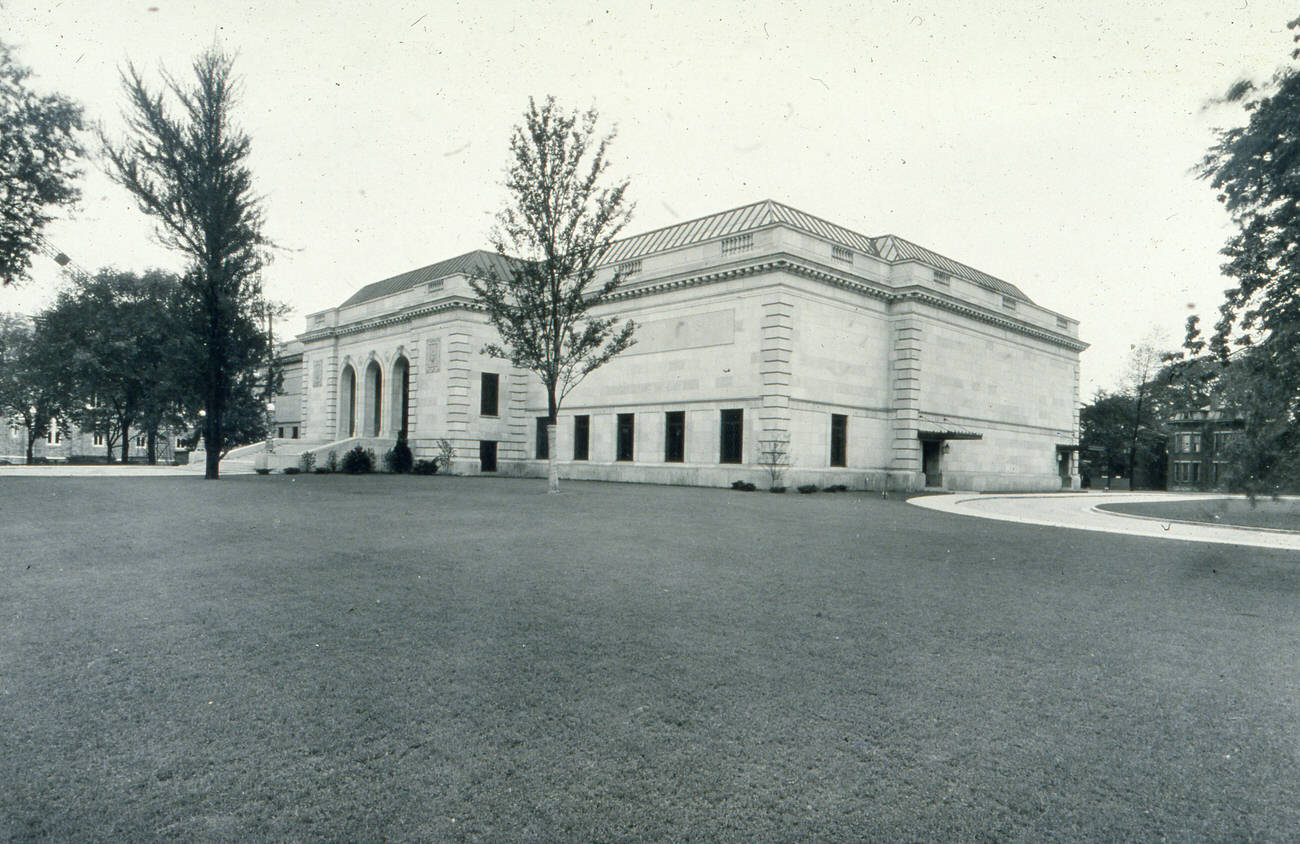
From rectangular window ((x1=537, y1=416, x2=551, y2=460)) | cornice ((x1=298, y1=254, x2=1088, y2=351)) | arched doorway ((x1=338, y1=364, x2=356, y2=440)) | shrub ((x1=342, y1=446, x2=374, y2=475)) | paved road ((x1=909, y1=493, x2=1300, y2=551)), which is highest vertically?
cornice ((x1=298, y1=254, x2=1088, y2=351))

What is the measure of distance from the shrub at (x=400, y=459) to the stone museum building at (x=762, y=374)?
1.51m

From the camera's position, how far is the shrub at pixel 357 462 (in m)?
37.4

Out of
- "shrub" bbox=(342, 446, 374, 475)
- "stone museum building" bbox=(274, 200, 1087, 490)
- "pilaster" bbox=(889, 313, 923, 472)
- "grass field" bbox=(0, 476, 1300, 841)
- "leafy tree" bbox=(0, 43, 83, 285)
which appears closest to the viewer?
"grass field" bbox=(0, 476, 1300, 841)

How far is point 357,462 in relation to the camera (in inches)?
1476

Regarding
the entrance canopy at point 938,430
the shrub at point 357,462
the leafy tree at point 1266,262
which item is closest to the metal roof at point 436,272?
the shrub at point 357,462

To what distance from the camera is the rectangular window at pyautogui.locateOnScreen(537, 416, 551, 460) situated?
1624 inches

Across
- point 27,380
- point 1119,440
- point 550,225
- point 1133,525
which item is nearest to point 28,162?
point 550,225

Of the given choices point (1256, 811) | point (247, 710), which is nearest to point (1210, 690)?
point (1256, 811)

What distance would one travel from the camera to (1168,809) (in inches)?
141

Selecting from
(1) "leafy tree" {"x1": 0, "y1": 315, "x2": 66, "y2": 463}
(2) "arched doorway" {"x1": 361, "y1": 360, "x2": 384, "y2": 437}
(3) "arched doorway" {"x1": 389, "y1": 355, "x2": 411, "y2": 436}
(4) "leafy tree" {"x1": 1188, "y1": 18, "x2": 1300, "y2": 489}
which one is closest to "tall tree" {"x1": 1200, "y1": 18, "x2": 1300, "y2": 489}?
(4) "leafy tree" {"x1": 1188, "y1": 18, "x2": 1300, "y2": 489}

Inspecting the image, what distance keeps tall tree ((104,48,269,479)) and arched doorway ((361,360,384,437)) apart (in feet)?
59.5

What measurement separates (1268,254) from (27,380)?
64.6 m

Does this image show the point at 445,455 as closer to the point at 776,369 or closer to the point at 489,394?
the point at 489,394

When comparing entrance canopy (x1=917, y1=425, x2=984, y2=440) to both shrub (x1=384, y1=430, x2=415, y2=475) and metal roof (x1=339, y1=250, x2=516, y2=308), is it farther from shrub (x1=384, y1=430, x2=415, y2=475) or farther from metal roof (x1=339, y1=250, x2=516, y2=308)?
shrub (x1=384, y1=430, x2=415, y2=475)
